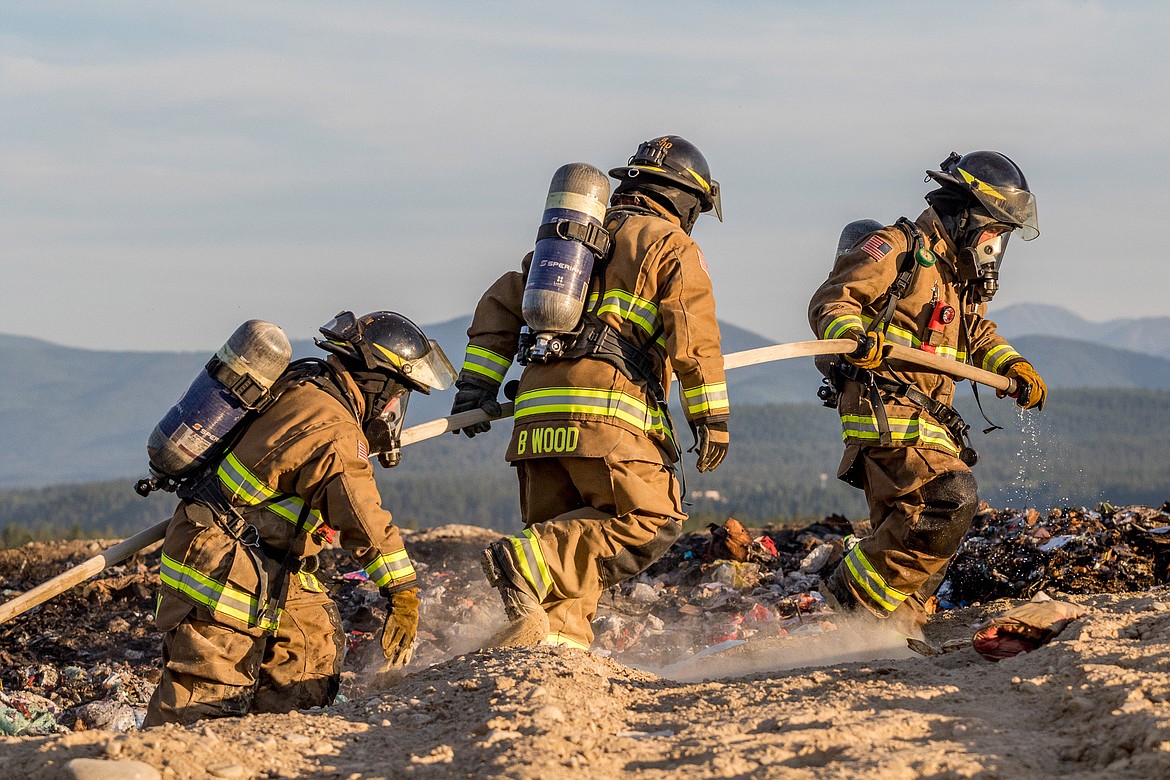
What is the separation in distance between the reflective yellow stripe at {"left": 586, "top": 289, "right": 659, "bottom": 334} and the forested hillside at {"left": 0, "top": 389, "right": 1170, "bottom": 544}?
71523 millimetres

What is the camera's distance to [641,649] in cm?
768

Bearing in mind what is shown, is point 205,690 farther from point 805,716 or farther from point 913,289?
point 913,289

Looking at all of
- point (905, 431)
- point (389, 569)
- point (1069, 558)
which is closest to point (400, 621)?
point (389, 569)

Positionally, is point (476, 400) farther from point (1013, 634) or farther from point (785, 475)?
point (785, 475)

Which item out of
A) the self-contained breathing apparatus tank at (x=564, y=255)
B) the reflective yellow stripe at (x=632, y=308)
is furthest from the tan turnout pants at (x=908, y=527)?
the self-contained breathing apparatus tank at (x=564, y=255)

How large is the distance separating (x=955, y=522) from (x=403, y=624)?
9.43 feet

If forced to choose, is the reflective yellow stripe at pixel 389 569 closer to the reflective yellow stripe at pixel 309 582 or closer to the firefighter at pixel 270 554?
the firefighter at pixel 270 554

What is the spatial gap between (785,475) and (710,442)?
123 metres

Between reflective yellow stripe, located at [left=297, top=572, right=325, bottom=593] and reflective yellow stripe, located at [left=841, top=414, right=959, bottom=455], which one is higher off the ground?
reflective yellow stripe, located at [left=841, top=414, right=959, bottom=455]

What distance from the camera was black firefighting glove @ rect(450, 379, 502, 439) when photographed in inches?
250

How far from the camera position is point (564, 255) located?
5840mm

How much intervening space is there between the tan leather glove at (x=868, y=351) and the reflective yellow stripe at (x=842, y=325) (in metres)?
0.04

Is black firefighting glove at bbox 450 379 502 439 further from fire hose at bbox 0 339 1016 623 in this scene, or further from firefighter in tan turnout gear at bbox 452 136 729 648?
firefighter in tan turnout gear at bbox 452 136 729 648

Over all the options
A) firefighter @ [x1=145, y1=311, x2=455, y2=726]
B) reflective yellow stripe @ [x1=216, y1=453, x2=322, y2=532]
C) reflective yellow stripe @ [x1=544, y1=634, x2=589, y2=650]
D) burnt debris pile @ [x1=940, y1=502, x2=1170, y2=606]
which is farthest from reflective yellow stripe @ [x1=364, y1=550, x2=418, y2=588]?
burnt debris pile @ [x1=940, y1=502, x2=1170, y2=606]
